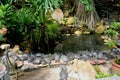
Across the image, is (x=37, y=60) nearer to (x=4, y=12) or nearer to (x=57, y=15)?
(x=4, y=12)

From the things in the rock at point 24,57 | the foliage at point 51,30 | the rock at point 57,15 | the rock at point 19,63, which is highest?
the rock at point 57,15

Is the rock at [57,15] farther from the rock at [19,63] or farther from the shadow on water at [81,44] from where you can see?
the rock at [19,63]

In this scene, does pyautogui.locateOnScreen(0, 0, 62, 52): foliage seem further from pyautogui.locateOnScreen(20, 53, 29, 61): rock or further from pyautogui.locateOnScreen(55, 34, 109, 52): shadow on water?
pyautogui.locateOnScreen(20, 53, 29, 61): rock

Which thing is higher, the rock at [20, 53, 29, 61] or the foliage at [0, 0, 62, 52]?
the foliage at [0, 0, 62, 52]

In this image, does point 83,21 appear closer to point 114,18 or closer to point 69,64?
point 114,18

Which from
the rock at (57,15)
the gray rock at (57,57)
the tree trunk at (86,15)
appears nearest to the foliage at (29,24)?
the gray rock at (57,57)

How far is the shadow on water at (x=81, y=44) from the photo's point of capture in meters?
5.23

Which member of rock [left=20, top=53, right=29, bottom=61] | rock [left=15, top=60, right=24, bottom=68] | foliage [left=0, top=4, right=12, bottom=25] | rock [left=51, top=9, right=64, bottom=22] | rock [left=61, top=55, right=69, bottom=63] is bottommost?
rock [left=61, top=55, right=69, bottom=63]

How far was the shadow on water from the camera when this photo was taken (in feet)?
17.1

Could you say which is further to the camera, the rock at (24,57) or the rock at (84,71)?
the rock at (24,57)

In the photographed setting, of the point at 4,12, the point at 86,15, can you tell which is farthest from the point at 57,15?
the point at 4,12

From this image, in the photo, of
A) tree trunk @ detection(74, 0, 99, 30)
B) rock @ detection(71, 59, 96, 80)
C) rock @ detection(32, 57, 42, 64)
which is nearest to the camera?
rock @ detection(71, 59, 96, 80)

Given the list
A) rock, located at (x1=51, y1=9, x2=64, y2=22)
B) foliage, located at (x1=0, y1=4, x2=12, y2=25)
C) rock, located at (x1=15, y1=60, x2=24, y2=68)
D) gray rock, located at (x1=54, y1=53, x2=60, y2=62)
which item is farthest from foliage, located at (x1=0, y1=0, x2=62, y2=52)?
rock, located at (x1=15, y1=60, x2=24, y2=68)

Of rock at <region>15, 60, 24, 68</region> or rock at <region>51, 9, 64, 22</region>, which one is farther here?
rock at <region>51, 9, 64, 22</region>
